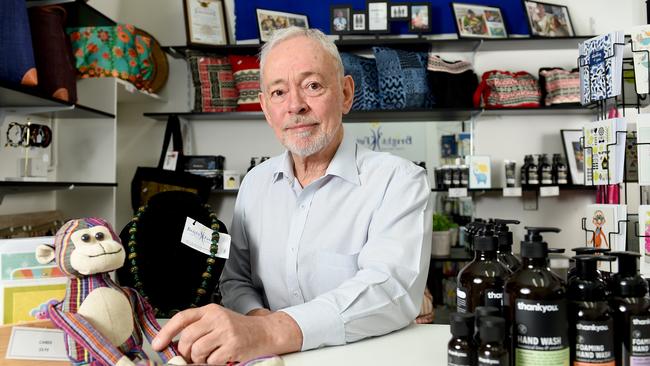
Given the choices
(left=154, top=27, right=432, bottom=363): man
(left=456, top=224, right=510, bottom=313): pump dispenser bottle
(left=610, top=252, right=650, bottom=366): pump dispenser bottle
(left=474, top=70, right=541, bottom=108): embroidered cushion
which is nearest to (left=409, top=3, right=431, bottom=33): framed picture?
(left=474, top=70, right=541, bottom=108): embroidered cushion

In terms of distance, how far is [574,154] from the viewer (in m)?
3.89

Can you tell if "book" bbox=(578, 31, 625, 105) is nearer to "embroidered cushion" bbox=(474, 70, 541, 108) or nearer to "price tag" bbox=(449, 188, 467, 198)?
"embroidered cushion" bbox=(474, 70, 541, 108)

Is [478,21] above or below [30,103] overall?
above

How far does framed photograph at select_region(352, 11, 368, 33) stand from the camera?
3.90 meters

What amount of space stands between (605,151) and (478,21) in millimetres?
1507

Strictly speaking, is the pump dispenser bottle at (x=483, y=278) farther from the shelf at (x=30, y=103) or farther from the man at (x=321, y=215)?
the shelf at (x=30, y=103)

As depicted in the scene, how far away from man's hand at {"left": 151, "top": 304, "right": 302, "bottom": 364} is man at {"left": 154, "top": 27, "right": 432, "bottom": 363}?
7.6 inches

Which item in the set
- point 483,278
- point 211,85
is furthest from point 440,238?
point 483,278

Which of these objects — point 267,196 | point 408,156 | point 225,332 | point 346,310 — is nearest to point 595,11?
point 408,156

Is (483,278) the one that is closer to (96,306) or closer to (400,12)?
(96,306)

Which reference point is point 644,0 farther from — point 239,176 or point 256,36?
point 239,176

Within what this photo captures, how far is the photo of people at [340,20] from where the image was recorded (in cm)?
389

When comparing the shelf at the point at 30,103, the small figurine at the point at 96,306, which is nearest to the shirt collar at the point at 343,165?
the small figurine at the point at 96,306

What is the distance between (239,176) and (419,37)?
154 cm
